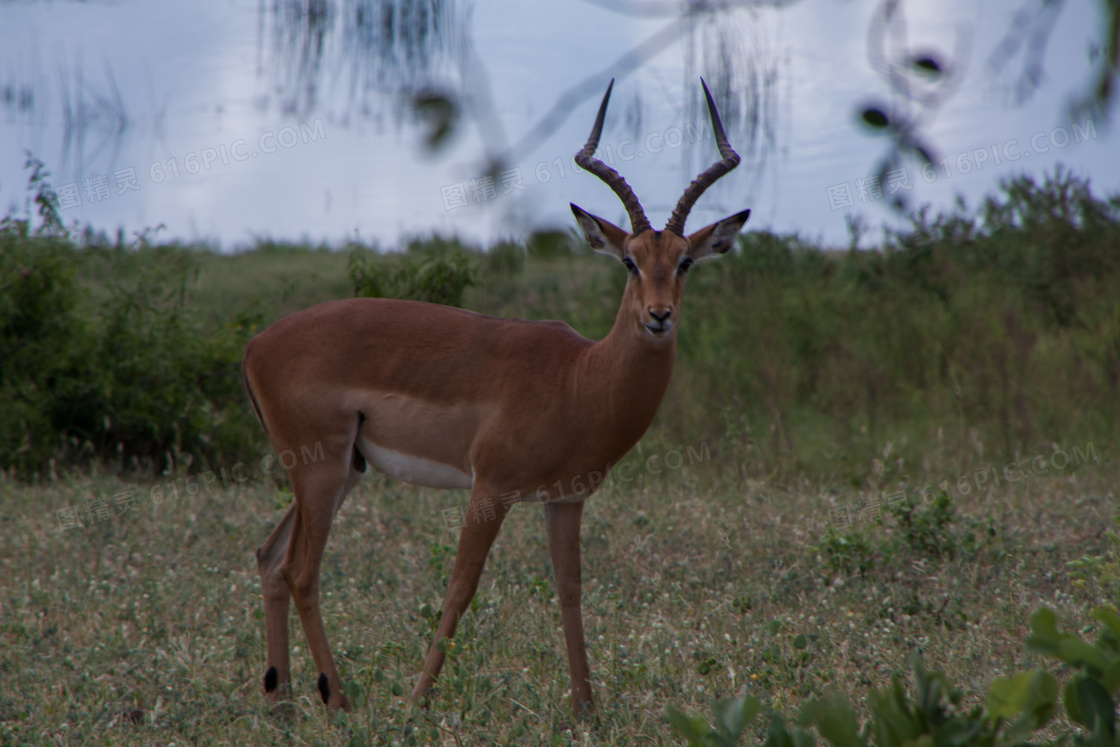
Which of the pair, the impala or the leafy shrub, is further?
the impala

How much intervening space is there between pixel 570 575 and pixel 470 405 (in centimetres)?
81

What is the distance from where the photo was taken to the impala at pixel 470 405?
12.7 feet

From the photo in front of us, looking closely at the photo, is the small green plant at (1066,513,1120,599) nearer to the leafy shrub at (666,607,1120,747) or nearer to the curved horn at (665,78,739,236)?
the curved horn at (665,78,739,236)

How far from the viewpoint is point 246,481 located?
868cm

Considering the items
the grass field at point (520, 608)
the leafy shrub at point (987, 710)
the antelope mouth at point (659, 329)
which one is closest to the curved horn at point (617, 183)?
the antelope mouth at point (659, 329)

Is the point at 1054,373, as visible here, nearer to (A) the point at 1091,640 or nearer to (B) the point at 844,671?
(A) the point at 1091,640

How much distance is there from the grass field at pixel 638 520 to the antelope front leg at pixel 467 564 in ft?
0.32

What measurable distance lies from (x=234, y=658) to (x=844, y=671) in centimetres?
273

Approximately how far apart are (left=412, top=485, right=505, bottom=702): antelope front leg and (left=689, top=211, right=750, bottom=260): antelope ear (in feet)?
4.14

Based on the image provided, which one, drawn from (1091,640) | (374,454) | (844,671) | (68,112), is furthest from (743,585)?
(68,112)

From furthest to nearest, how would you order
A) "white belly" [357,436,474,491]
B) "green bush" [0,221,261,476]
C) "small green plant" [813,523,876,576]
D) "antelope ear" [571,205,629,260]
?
"green bush" [0,221,261,476], "small green plant" [813,523,876,576], "white belly" [357,436,474,491], "antelope ear" [571,205,629,260]

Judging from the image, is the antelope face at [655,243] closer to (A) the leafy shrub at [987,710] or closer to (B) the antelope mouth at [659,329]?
(B) the antelope mouth at [659,329]

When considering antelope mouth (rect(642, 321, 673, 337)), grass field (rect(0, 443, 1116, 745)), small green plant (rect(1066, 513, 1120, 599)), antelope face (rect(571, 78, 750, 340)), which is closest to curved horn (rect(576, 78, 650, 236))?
antelope face (rect(571, 78, 750, 340))

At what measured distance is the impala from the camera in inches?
153
